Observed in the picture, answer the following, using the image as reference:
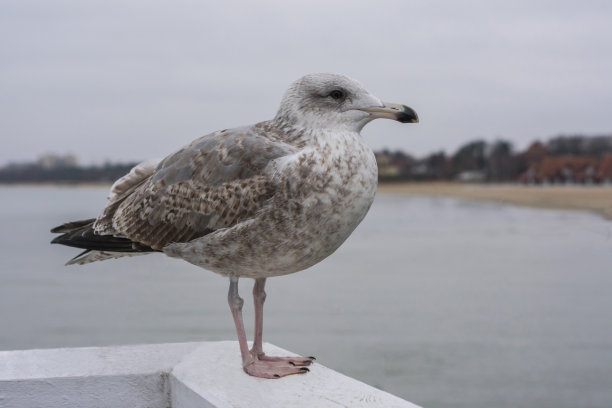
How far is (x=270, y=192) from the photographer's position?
14.7ft

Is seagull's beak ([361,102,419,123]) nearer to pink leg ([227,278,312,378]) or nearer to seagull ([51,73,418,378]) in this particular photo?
seagull ([51,73,418,378])

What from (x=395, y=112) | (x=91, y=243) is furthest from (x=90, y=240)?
(x=395, y=112)

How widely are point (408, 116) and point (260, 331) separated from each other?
192 centimetres

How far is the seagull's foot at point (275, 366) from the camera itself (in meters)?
5.09

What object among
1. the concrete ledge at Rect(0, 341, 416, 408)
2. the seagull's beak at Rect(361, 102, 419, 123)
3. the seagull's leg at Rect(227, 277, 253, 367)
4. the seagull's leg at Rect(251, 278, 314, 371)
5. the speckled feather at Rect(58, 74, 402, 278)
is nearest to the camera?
the speckled feather at Rect(58, 74, 402, 278)

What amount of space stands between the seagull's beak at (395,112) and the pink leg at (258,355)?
1472 mm

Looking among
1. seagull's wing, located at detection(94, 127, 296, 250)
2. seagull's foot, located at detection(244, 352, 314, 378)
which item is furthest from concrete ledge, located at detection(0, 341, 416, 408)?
seagull's wing, located at detection(94, 127, 296, 250)

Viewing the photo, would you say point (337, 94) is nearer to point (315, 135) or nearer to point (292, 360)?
point (315, 135)

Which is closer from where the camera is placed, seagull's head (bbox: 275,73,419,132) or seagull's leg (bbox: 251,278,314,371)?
seagull's head (bbox: 275,73,419,132)

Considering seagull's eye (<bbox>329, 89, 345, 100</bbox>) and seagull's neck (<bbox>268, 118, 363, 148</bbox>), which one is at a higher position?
seagull's eye (<bbox>329, 89, 345, 100</bbox>)

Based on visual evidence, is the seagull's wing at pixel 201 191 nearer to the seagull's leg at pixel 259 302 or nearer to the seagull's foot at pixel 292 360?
the seagull's leg at pixel 259 302

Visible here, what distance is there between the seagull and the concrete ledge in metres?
0.25

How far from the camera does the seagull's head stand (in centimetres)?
455

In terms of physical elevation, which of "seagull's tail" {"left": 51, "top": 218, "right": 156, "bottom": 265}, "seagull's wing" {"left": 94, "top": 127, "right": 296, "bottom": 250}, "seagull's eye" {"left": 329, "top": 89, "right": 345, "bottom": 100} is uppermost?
"seagull's eye" {"left": 329, "top": 89, "right": 345, "bottom": 100}
